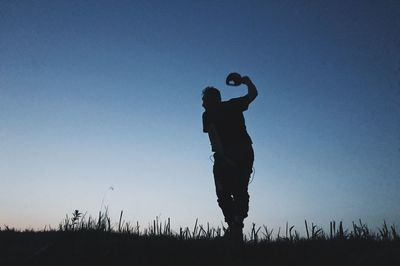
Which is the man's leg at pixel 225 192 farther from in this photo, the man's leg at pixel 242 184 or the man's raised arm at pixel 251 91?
the man's raised arm at pixel 251 91

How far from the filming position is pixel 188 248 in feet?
14.7

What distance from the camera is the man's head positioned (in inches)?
232

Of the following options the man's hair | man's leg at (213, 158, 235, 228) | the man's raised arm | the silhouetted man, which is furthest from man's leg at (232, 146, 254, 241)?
the man's hair

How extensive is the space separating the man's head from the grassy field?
70.3 inches

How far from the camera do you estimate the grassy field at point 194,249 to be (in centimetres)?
408

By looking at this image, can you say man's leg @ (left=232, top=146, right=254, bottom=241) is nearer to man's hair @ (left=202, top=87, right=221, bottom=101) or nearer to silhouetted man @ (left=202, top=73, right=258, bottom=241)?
silhouetted man @ (left=202, top=73, right=258, bottom=241)

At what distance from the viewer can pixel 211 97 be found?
5.91m

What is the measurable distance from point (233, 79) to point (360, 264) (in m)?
3.17

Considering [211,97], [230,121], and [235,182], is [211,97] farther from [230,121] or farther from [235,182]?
[235,182]

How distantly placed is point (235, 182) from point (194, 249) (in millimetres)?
1384

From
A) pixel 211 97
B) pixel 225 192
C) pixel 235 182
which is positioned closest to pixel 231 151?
pixel 235 182

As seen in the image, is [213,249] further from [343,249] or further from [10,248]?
[10,248]

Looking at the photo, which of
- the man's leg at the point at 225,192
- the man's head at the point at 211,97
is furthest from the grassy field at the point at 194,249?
the man's head at the point at 211,97

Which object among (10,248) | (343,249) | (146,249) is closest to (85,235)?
(10,248)
